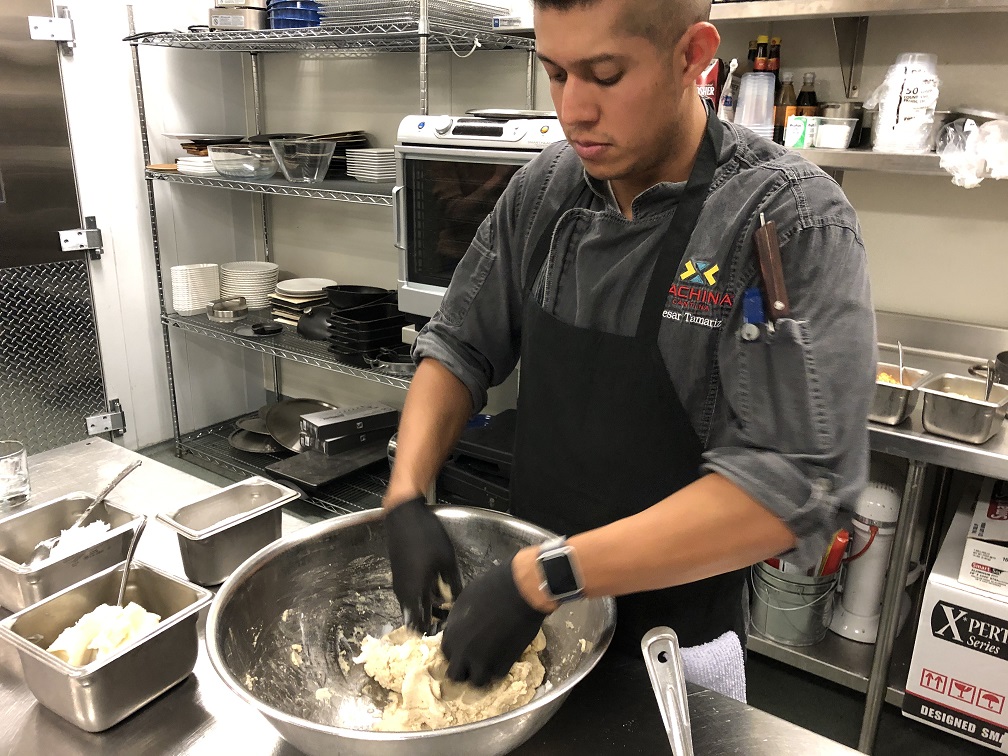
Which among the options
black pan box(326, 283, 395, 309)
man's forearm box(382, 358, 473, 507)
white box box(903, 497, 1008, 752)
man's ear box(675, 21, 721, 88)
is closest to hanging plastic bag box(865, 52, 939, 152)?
white box box(903, 497, 1008, 752)

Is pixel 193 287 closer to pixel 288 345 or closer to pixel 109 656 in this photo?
pixel 288 345

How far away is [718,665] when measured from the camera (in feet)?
3.85

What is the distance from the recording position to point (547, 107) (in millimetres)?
2949

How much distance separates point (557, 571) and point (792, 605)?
1.67m

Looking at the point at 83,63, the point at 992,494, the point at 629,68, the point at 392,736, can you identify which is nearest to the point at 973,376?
the point at 992,494

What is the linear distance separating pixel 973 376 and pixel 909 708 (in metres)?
0.91

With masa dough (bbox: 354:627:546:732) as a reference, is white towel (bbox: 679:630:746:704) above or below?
below

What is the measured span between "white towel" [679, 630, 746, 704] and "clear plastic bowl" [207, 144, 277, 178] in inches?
108

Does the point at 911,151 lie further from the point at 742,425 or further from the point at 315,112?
the point at 315,112

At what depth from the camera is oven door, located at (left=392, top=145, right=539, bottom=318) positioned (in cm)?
233

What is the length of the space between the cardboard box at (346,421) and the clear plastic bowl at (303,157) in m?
0.97

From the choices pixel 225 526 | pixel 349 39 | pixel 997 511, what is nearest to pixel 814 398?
pixel 225 526

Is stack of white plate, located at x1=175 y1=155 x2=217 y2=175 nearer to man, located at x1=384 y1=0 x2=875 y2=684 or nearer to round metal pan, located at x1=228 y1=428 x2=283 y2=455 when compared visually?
round metal pan, located at x1=228 y1=428 x2=283 y2=455

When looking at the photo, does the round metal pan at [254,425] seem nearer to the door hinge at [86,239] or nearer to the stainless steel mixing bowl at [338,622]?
the door hinge at [86,239]
